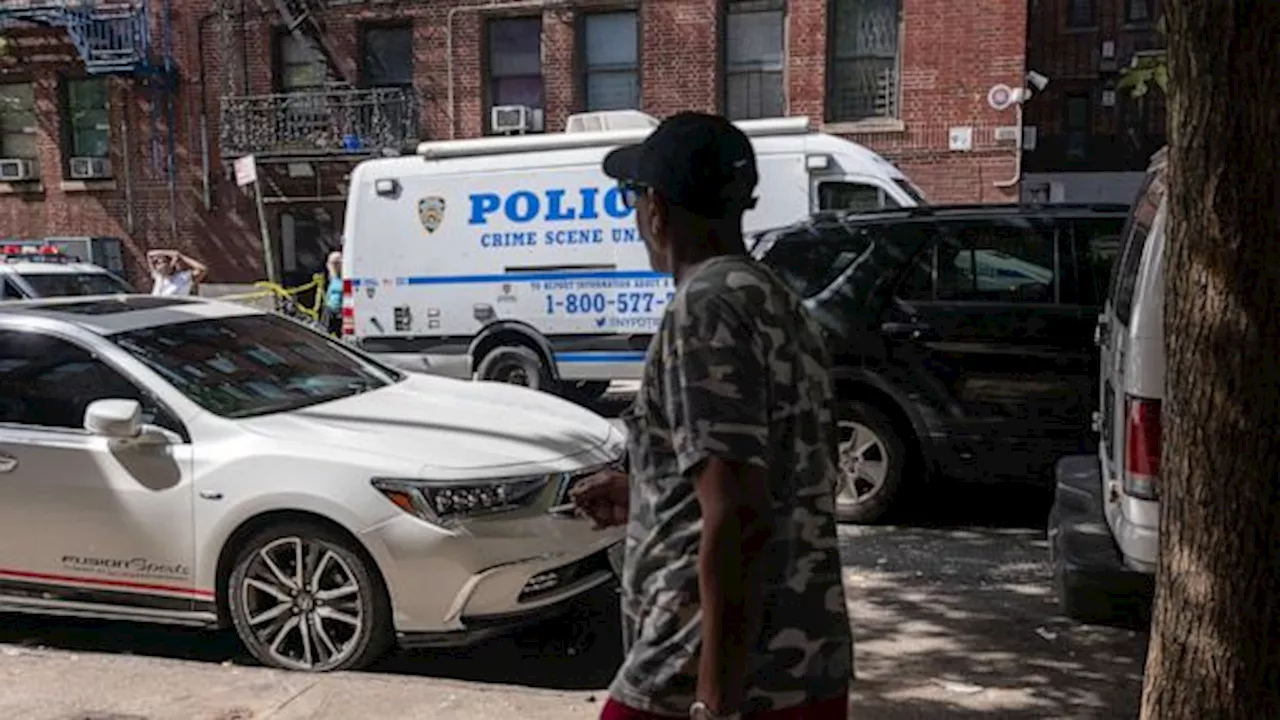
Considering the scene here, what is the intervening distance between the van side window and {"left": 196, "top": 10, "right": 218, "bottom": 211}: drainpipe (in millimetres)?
13860

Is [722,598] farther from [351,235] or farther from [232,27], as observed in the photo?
[232,27]

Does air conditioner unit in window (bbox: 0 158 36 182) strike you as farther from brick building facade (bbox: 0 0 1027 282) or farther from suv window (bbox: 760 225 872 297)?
suv window (bbox: 760 225 872 297)

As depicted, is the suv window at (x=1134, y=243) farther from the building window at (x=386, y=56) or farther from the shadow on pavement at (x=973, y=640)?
the building window at (x=386, y=56)

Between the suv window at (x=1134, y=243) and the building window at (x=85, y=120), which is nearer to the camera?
the suv window at (x=1134, y=243)

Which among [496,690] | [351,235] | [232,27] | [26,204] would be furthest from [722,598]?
[26,204]

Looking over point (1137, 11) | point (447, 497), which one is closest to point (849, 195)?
point (447, 497)

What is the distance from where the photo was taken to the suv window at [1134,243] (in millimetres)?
4027

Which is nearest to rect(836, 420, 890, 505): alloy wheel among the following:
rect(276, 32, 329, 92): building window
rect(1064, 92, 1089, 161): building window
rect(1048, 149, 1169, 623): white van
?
rect(1048, 149, 1169, 623): white van

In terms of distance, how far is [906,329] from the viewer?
6516 millimetres

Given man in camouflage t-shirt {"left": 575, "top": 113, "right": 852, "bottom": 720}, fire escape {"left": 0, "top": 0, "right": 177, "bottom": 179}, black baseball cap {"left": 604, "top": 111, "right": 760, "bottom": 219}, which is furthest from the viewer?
fire escape {"left": 0, "top": 0, "right": 177, "bottom": 179}

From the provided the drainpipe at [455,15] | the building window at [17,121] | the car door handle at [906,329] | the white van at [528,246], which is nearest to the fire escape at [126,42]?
the building window at [17,121]

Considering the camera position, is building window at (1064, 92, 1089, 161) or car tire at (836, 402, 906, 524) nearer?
car tire at (836, 402, 906, 524)

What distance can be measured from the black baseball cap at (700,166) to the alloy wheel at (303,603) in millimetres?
2889

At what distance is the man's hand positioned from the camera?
232 cm
